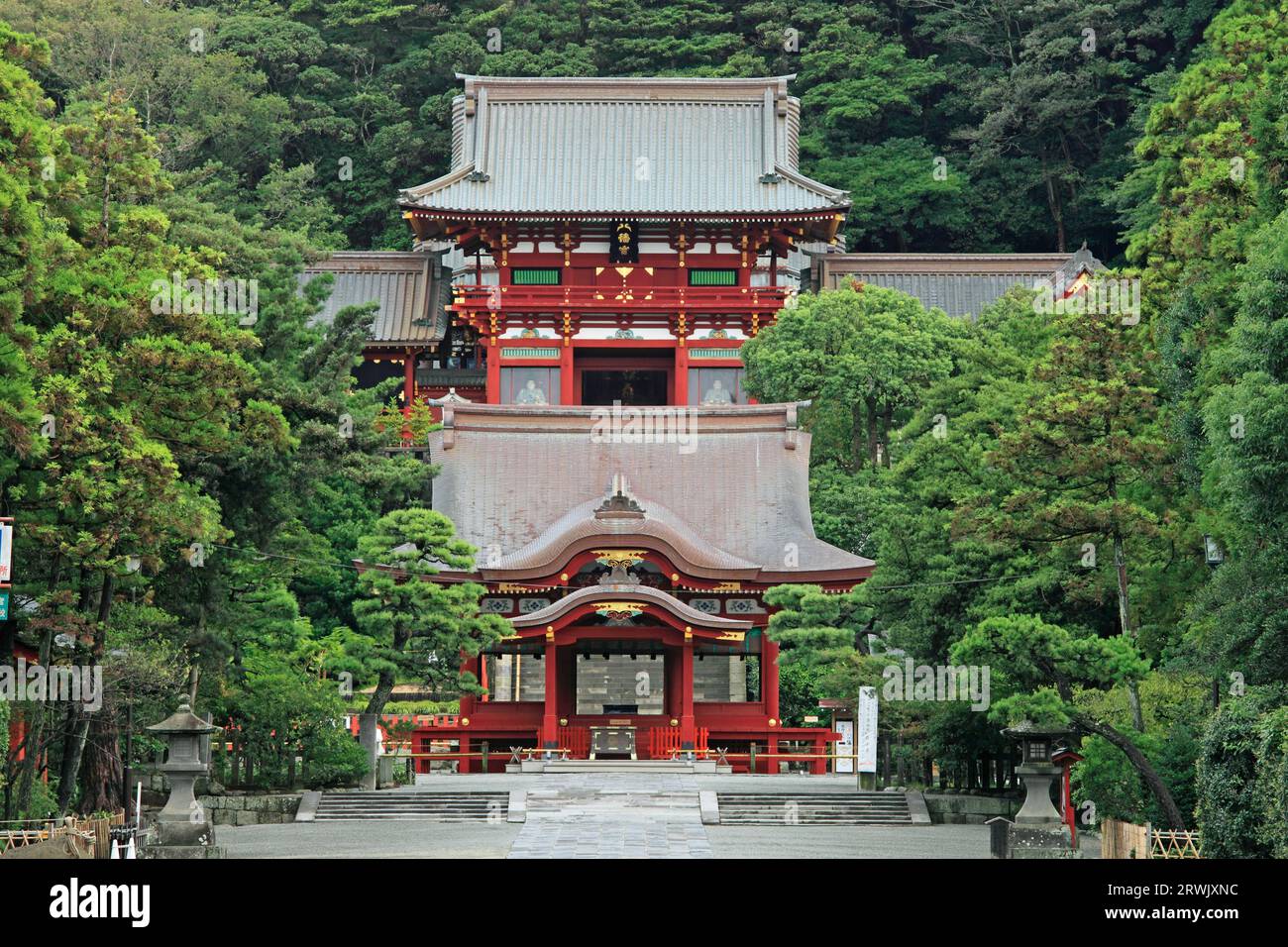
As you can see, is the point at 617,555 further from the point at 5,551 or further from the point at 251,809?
the point at 5,551

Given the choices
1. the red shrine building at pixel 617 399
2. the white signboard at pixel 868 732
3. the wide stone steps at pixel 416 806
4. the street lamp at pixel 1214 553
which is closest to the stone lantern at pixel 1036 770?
the street lamp at pixel 1214 553

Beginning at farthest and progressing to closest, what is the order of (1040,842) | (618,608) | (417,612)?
(618,608), (417,612), (1040,842)

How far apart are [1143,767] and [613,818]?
299 inches

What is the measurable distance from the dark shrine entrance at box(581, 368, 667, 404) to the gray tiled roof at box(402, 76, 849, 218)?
4.37 metres

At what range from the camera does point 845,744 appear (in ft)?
129

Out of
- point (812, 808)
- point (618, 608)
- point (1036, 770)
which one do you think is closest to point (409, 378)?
point (618, 608)

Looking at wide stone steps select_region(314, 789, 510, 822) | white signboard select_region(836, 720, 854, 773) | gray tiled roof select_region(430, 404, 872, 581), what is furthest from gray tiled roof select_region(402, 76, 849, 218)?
wide stone steps select_region(314, 789, 510, 822)

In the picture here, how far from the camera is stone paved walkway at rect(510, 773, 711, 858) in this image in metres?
25.4

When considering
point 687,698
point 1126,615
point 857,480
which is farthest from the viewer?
point 857,480

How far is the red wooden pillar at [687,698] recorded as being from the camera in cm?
3694

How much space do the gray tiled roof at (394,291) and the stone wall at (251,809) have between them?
2073cm

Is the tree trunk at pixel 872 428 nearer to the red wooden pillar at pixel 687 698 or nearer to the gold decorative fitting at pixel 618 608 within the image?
the red wooden pillar at pixel 687 698

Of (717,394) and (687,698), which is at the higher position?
(717,394)

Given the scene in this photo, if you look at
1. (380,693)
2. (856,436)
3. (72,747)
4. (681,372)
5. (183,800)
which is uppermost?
(681,372)
